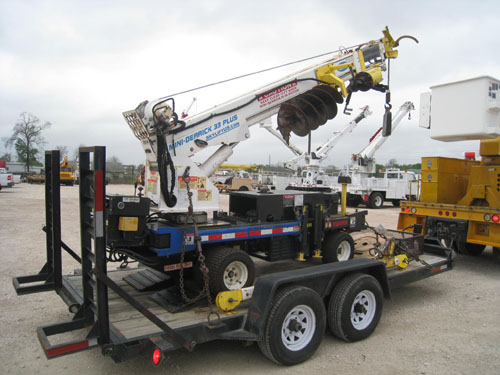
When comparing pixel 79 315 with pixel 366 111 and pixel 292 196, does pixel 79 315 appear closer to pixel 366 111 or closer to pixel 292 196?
pixel 292 196

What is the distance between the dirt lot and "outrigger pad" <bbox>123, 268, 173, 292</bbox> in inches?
36.8

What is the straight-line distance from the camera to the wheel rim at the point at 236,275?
4.78 meters

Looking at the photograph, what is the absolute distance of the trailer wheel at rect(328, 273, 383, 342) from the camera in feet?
14.7

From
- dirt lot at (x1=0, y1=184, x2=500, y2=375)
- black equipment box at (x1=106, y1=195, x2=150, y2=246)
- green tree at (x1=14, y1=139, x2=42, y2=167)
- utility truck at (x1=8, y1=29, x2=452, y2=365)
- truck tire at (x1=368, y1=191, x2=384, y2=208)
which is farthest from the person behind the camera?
green tree at (x1=14, y1=139, x2=42, y2=167)

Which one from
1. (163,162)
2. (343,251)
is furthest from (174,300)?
(343,251)

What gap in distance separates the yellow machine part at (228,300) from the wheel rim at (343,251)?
2.72 meters

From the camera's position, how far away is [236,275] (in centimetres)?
488

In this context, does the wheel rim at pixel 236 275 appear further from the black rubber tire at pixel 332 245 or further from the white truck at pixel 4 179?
the white truck at pixel 4 179

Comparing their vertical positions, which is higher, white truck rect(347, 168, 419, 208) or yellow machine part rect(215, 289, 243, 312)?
white truck rect(347, 168, 419, 208)

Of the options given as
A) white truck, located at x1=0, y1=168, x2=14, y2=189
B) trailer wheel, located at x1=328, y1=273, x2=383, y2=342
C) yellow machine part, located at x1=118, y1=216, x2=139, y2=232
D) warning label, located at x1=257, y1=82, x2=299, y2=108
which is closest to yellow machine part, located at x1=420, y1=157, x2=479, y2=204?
warning label, located at x1=257, y1=82, x2=299, y2=108

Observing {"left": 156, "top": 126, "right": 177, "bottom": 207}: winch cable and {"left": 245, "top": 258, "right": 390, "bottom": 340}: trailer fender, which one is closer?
{"left": 245, "top": 258, "right": 390, "bottom": 340}: trailer fender

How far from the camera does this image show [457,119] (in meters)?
6.79

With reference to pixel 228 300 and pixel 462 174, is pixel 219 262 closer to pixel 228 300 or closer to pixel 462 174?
pixel 228 300

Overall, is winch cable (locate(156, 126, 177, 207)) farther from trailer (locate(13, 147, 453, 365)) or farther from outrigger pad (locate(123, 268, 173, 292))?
outrigger pad (locate(123, 268, 173, 292))
